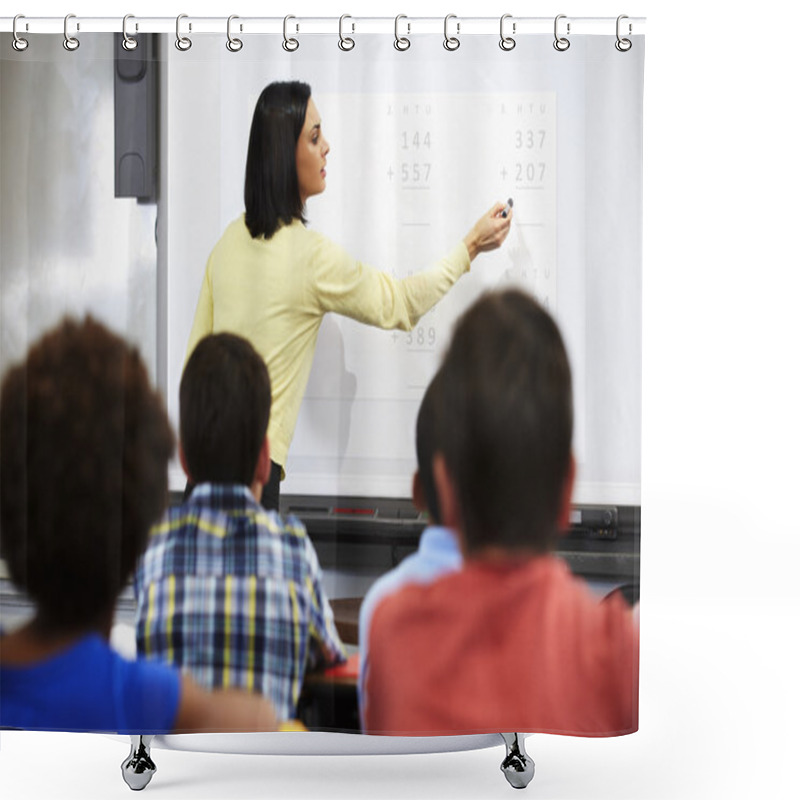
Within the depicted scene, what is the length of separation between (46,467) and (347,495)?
554 mm

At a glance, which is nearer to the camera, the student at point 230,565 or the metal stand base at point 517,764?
the student at point 230,565

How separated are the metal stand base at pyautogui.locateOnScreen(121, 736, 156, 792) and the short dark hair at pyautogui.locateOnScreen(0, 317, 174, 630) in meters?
0.34

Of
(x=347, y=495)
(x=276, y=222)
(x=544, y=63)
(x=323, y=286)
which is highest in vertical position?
(x=544, y=63)

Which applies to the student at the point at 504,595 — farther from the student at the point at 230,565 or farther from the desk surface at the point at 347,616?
the student at the point at 230,565

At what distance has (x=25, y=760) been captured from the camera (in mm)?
2189

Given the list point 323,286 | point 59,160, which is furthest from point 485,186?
point 59,160

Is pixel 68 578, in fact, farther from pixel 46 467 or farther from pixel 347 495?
pixel 347 495

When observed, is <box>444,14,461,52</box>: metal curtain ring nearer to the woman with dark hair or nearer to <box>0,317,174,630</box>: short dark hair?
the woman with dark hair

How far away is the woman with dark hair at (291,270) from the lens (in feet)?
5.98

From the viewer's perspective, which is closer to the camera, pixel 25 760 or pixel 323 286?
pixel 323 286

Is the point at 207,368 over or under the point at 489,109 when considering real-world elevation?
under

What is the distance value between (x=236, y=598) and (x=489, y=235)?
0.81 m

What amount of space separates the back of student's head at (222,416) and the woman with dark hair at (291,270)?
0.03 meters

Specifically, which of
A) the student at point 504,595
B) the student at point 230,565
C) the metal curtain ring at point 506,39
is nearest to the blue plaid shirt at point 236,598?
the student at point 230,565
